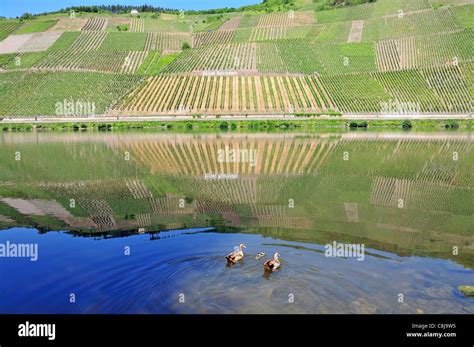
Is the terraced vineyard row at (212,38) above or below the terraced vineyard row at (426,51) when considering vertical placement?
above

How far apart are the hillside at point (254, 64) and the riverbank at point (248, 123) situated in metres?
4.70

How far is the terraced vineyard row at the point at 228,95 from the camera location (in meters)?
107

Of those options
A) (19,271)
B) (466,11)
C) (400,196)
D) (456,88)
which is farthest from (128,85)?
(19,271)

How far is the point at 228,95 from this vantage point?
367 feet

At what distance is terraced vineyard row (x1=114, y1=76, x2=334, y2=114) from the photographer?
107 m

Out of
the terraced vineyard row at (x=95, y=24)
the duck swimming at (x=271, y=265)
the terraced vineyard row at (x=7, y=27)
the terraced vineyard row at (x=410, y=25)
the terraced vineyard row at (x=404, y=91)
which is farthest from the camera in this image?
the terraced vineyard row at (x=95, y=24)

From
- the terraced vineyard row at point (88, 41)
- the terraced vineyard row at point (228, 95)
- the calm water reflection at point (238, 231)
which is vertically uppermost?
the terraced vineyard row at point (88, 41)

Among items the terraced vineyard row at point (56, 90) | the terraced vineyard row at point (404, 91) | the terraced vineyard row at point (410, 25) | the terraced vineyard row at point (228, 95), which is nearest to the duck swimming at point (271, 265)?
the terraced vineyard row at point (228, 95)

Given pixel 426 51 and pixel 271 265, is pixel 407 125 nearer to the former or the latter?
pixel 426 51

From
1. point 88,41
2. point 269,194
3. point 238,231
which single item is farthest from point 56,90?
point 238,231

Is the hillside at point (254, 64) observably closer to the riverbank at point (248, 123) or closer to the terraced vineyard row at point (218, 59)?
the terraced vineyard row at point (218, 59)

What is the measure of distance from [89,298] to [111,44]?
472 ft

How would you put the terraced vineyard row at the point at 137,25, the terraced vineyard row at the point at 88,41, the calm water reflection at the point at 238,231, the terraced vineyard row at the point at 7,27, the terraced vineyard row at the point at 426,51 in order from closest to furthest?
the calm water reflection at the point at 238,231
the terraced vineyard row at the point at 426,51
the terraced vineyard row at the point at 88,41
the terraced vineyard row at the point at 7,27
the terraced vineyard row at the point at 137,25

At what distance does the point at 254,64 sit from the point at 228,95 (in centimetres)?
1953
